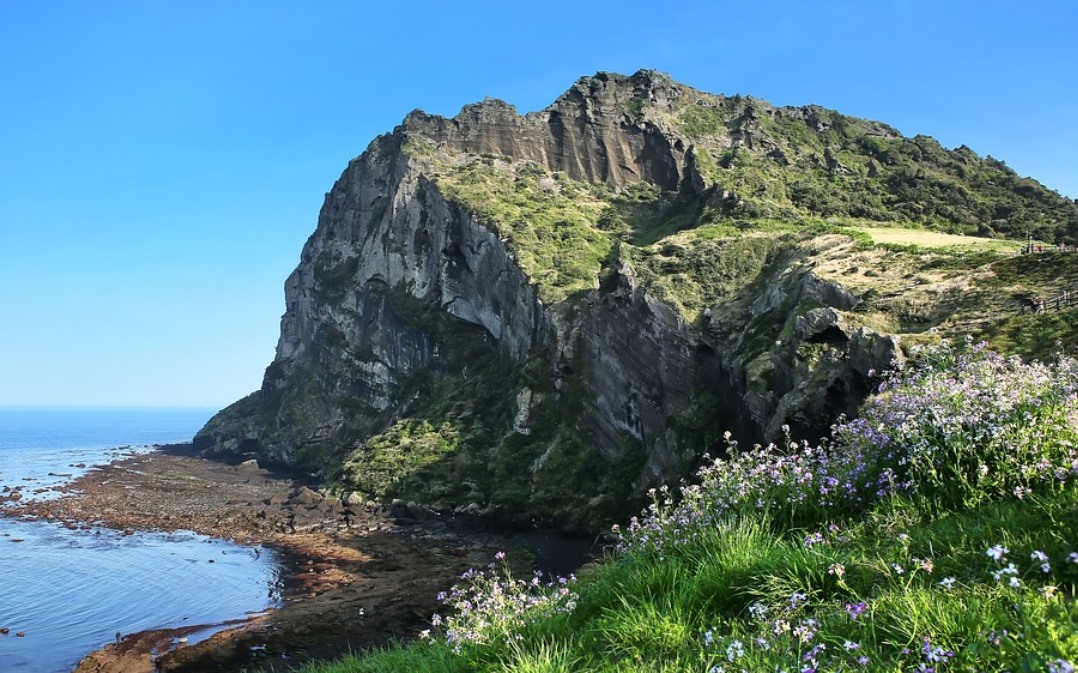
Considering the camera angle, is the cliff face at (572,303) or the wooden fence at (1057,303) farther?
the cliff face at (572,303)

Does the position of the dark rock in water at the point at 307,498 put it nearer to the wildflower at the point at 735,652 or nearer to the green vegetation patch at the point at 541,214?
the green vegetation patch at the point at 541,214

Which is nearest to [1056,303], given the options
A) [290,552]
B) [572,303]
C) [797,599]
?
[797,599]

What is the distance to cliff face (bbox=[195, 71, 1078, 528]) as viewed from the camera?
159 ft

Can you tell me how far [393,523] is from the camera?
6328cm

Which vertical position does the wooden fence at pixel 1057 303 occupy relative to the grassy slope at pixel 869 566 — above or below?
above

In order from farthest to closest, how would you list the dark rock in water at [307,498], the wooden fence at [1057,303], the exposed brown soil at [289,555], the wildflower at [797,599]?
the dark rock in water at [307,498], the exposed brown soil at [289,555], the wooden fence at [1057,303], the wildflower at [797,599]

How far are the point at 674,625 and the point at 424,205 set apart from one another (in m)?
111

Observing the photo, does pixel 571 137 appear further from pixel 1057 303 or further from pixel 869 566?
pixel 869 566

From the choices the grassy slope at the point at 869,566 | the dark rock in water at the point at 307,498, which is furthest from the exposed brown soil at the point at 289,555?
the grassy slope at the point at 869,566

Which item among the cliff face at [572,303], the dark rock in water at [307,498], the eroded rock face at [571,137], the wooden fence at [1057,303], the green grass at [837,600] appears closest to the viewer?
the green grass at [837,600]

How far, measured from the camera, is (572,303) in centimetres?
7475

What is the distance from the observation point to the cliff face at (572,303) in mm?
48375

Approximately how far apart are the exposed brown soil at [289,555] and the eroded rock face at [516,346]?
30.5ft

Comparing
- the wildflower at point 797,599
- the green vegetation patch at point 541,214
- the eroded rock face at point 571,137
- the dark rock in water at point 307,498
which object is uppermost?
the eroded rock face at point 571,137
